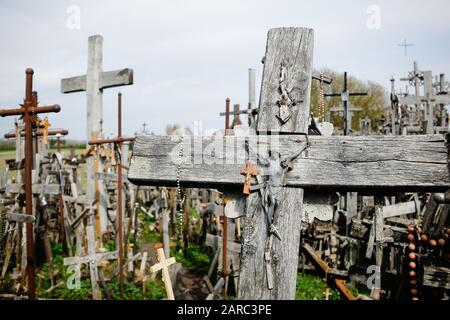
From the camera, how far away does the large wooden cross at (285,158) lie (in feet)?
6.07

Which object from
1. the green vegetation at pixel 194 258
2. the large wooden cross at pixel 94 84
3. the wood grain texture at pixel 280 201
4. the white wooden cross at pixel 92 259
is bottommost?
the green vegetation at pixel 194 258

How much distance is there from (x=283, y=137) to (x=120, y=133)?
15.4 feet

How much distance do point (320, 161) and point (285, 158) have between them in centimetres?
18

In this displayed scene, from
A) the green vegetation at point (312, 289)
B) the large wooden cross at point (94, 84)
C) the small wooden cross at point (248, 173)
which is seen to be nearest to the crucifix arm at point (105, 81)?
the large wooden cross at point (94, 84)

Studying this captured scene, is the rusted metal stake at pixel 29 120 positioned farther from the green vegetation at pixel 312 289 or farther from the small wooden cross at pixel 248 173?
the green vegetation at pixel 312 289

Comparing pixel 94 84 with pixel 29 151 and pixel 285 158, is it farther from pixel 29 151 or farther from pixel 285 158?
pixel 285 158

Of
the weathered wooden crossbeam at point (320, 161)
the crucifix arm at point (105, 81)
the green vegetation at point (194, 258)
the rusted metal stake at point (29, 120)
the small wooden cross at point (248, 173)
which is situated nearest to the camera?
the weathered wooden crossbeam at point (320, 161)

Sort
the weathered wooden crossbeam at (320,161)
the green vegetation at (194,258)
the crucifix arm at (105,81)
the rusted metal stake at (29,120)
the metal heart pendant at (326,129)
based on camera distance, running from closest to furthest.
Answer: the weathered wooden crossbeam at (320,161) < the metal heart pendant at (326,129) < the rusted metal stake at (29,120) < the crucifix arm at (105,81) < the green vegetation at (194,258)

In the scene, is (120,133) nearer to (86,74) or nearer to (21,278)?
(86,74)

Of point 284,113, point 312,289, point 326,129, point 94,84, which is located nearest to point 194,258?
point 312,289

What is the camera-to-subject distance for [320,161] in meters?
1.98

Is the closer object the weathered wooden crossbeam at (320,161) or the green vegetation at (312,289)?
the weathered wooden crossbeam at (320,161)

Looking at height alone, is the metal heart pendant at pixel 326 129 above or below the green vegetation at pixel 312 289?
above
